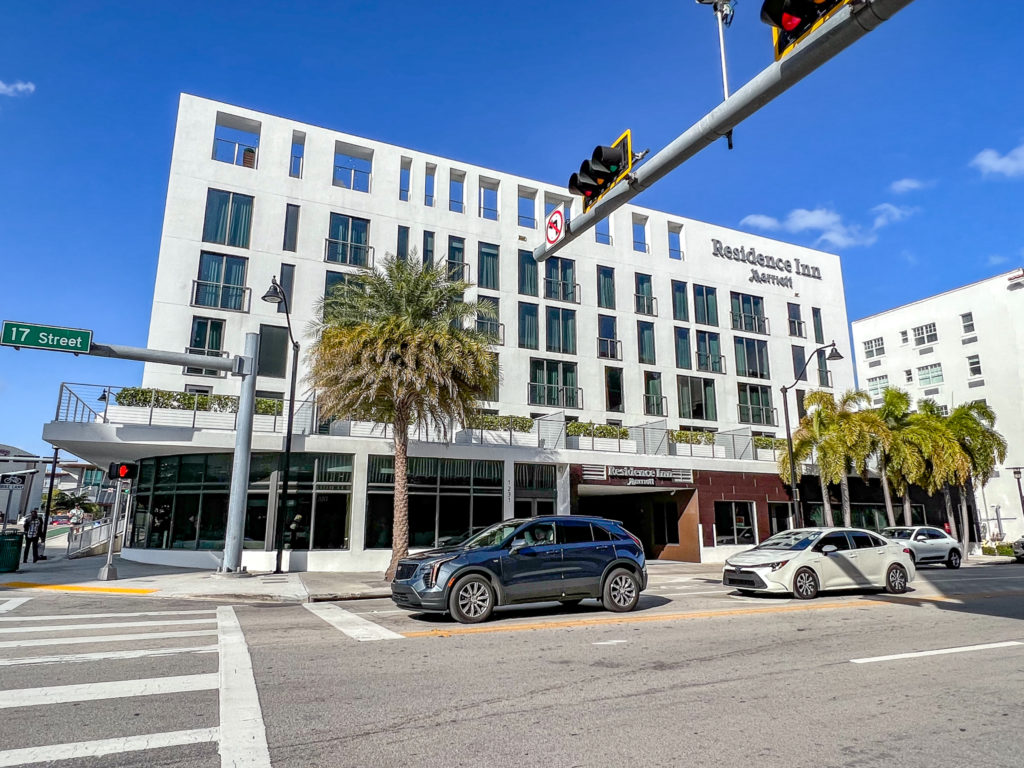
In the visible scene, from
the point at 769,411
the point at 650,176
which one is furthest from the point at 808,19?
the point at 769,411

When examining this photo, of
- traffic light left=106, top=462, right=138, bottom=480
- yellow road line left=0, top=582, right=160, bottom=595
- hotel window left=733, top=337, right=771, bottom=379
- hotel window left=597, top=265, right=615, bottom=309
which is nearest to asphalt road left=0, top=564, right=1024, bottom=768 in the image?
yellow road line left=0, top=582, right=160, bottom=595

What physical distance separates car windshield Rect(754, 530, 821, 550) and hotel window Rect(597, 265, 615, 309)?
20.0 metres

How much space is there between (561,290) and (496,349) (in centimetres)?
517

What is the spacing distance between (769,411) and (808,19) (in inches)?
1360

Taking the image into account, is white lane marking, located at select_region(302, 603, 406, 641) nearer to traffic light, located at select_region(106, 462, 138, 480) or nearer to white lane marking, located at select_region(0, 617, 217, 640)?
white lane marking, located at select_region(0, 617, 217, 640)

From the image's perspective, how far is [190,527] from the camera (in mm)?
23250

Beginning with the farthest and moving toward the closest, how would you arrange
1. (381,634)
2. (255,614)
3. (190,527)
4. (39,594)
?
→ (190,527)
(39,594)
(255,614)
(381,634)

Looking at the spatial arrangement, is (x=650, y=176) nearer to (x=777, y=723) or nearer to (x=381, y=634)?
(x=777, y=723)

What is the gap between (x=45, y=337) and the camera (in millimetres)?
16297

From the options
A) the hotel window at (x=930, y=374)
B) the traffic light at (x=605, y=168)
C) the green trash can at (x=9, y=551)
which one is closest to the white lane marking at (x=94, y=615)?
the green trash can at (x=9, y=551)

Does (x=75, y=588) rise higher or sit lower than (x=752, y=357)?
lower

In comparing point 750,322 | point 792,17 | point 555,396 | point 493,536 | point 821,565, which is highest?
point 750,322

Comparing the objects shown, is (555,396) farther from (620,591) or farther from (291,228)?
(620,591)

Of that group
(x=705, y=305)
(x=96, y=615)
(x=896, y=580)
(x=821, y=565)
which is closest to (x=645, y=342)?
(x=705, y=305)
